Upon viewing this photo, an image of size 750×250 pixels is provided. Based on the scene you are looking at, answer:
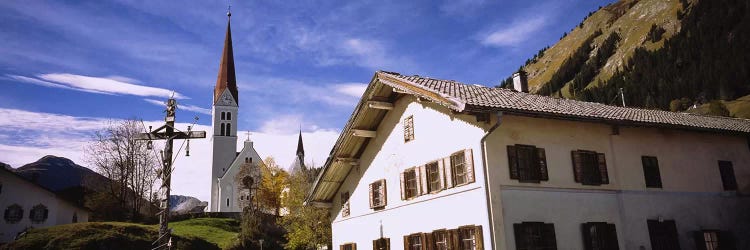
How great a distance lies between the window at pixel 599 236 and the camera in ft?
49.2

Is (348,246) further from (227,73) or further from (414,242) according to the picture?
(227,73)

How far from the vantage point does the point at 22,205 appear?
41.8 m

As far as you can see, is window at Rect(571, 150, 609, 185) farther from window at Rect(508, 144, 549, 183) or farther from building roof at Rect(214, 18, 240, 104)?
building roof at Rect(214, 18, 240, 104)

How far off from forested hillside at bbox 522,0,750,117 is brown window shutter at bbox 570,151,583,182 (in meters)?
43.2

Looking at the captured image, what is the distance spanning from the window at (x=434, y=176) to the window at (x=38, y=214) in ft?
129

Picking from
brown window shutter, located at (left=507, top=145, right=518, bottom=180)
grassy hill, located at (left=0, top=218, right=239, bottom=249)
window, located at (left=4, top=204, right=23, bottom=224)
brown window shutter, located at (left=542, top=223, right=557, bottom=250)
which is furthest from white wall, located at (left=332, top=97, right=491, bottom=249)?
window, located at (left=4, top=204, right=23, bottom=224)

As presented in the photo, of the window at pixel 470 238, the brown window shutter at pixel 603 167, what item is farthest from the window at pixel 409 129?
the brown window shutter at pixel 603 167

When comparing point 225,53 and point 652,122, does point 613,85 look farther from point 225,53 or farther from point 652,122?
point 652,122

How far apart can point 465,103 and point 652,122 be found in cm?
735

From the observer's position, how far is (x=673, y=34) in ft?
404

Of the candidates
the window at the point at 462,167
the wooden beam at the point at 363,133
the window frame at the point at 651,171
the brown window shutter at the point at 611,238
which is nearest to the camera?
the window at the point at 462,167

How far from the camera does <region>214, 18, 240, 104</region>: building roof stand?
8919 cm

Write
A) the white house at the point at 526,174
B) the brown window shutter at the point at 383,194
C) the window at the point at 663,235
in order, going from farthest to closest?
1. the brown window shutter at the point at 383,194
2. the window at the point at 663,235
3. the white house at the point at 526,174

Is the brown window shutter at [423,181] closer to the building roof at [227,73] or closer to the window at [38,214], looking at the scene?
the window at [38,214]
